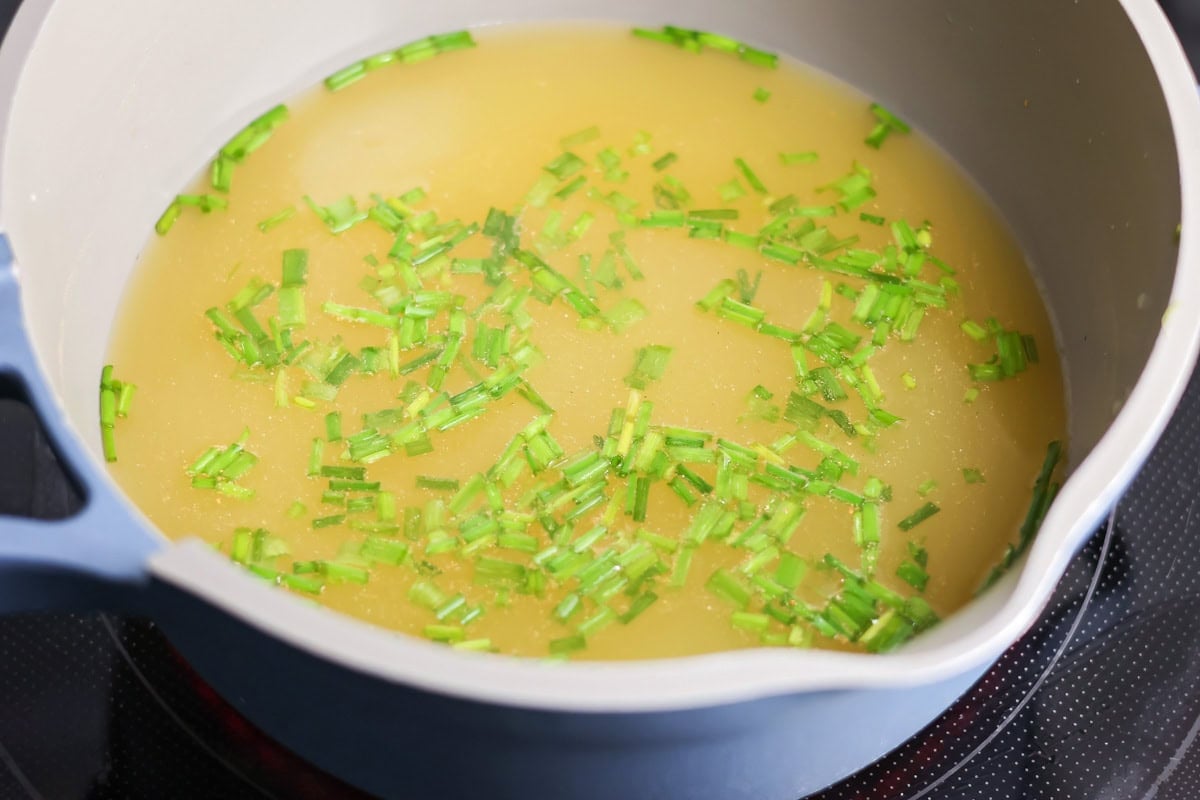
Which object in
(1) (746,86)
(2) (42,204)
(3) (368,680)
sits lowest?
(3) (368,680)

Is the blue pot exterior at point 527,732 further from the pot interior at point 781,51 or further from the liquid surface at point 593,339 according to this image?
the pot interior at point 781,51

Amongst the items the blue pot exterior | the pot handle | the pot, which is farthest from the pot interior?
the blue pot exterior

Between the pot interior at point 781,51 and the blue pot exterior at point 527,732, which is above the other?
the pot interior at point 781,51

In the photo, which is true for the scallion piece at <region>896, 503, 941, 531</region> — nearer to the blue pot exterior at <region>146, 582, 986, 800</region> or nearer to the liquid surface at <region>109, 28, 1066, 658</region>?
the liquid surface at <region>109, 28, 1066, 658</region>

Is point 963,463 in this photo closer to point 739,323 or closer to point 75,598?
point 739,323

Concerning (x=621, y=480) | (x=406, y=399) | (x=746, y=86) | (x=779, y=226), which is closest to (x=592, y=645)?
(x=621, y=480)

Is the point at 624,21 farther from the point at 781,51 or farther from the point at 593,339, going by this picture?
the point at 593,339

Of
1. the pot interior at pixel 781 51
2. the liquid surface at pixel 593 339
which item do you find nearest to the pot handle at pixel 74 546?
the pot interior at pixel 781 51
